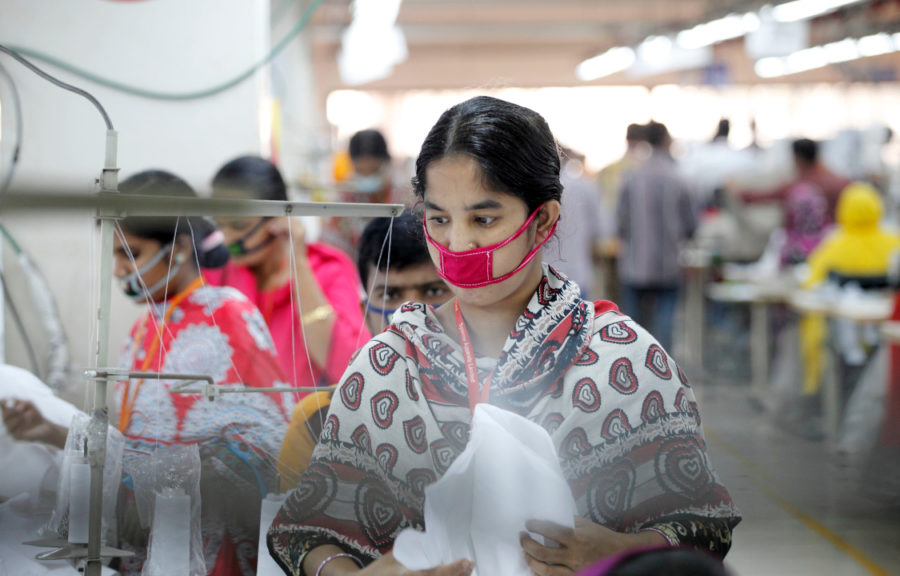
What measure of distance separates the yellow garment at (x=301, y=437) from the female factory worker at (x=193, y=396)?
22mm

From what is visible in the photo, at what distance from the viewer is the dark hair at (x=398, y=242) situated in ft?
4.59

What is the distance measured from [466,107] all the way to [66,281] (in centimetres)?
85

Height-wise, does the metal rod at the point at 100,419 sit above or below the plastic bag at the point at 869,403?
above

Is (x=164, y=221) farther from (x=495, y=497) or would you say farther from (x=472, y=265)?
(x=495, y=497)

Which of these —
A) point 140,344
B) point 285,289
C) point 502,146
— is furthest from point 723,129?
point 502,146

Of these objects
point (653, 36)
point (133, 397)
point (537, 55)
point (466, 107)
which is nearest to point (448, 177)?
point (466, 107)

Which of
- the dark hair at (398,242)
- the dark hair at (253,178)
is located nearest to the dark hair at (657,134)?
the dark hair at (253,178)

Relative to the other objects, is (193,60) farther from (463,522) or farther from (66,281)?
(463,522)

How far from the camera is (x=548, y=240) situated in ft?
4.17

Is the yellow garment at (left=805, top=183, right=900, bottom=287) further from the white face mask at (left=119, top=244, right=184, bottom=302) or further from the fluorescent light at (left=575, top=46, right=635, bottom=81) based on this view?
the fluorescent light at (left=575, top=46, right=635, bottom=81)

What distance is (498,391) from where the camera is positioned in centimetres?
122

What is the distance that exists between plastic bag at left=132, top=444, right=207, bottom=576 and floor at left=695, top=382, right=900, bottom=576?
754mm

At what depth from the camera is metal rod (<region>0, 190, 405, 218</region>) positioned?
101cm

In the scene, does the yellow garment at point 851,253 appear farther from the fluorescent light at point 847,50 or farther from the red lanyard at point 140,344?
the fluorescent light at point 847,50
